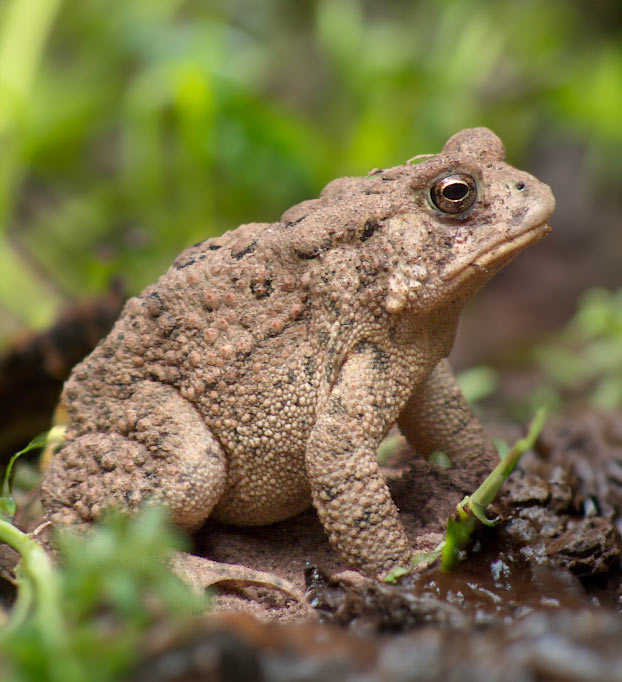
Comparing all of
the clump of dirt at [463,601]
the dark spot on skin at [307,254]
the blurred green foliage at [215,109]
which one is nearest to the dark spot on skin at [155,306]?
the dark spot on skin at [307,254]

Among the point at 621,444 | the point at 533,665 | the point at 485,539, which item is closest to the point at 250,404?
the point at 485,539

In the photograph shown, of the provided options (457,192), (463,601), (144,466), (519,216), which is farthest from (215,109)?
(463,601)

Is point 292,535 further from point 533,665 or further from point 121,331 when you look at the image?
point 533,665

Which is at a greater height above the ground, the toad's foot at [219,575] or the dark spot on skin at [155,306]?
the dark spot on skin at [155,306]

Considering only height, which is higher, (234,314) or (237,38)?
(237,38)

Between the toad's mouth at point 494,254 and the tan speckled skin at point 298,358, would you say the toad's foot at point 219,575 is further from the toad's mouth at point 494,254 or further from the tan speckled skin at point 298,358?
the toad's mouth at point 494,254

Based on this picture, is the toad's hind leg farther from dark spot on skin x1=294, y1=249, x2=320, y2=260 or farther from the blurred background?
the blurred background

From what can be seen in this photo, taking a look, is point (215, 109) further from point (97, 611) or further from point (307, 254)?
point (97, 611)
